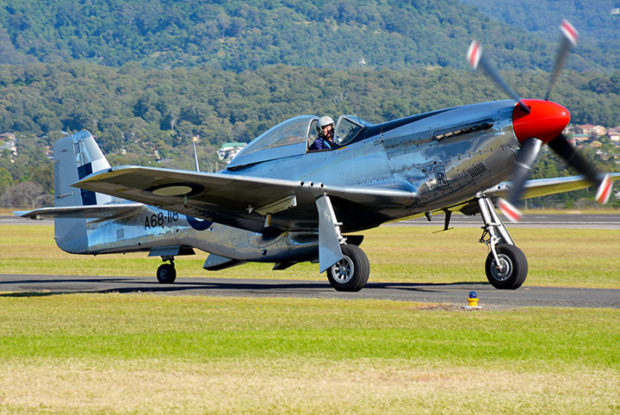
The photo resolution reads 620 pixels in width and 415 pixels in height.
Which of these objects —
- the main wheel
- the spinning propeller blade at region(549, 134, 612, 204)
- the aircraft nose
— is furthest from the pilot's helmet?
the spinning propeller blade at region(549, 134, 612, 204)

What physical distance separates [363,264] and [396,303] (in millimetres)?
1292

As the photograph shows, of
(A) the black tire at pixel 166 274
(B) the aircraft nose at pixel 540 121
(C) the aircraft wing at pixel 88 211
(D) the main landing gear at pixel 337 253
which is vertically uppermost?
(B) the aircraft nose at pixel 540 121

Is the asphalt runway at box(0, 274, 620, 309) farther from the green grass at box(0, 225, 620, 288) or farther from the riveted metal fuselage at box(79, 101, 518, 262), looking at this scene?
the green grass at box(0, 225, 620, 288)

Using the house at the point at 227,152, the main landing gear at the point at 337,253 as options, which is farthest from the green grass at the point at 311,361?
the house at the point at 227,152

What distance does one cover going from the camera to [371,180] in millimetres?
15516

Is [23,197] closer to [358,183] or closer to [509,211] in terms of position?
[358,183]

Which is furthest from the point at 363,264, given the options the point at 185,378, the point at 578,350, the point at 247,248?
the point at 185,378

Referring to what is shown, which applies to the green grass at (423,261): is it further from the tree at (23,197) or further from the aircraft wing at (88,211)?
the tree at (23,197)

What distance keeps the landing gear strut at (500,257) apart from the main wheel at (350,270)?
2.19 metres

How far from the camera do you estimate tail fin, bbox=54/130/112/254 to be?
20.0 metres

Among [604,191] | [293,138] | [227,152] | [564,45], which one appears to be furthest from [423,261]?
[227,152]

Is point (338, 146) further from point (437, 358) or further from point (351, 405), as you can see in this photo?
point (351, 405)

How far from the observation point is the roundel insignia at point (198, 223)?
1828cm

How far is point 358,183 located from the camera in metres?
15.6
